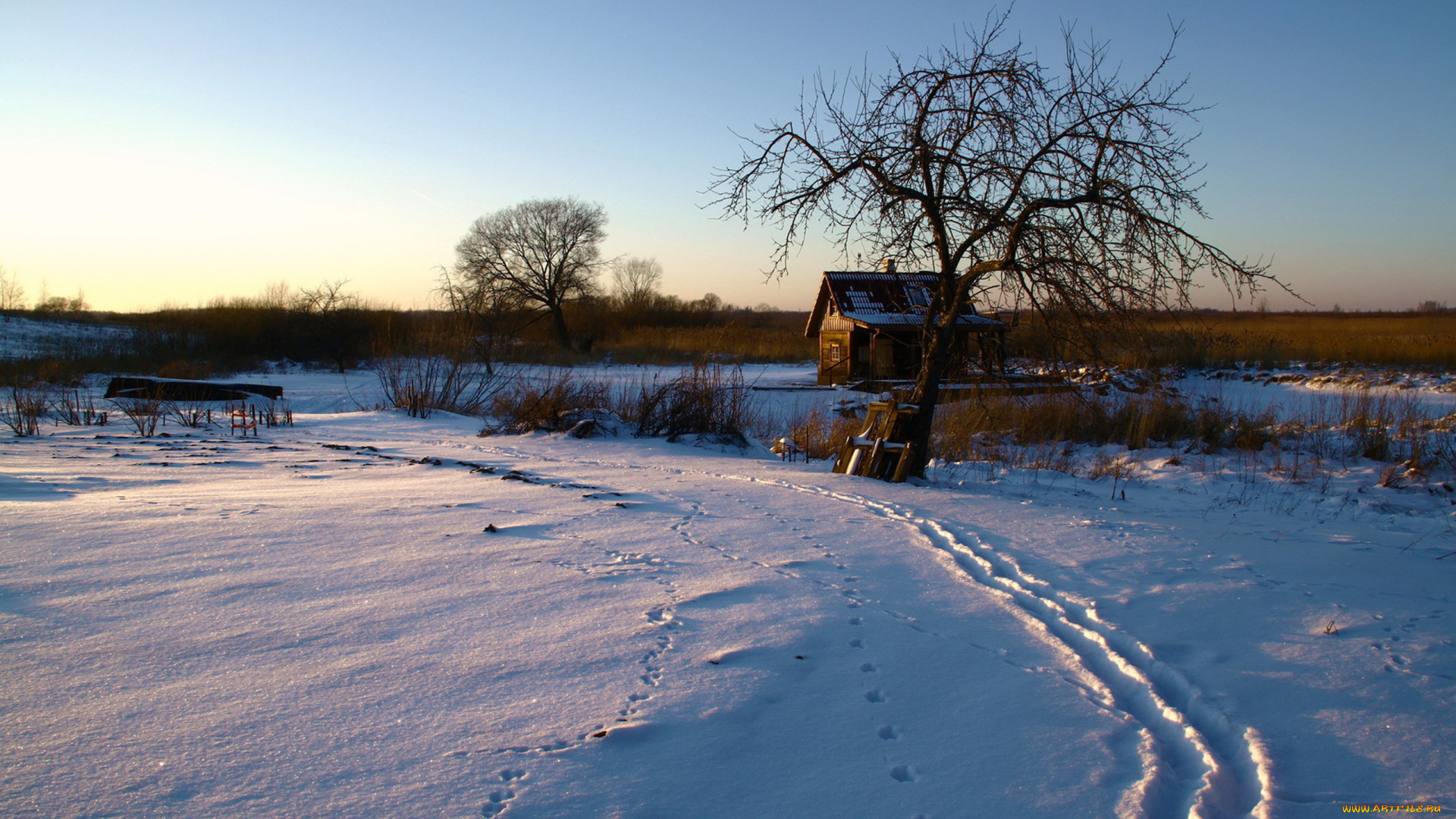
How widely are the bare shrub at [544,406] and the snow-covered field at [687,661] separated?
210 inches

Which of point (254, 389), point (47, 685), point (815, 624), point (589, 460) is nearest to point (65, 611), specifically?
point (47, 685)

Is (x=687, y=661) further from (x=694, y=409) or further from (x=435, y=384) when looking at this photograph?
(x=435, y=384)

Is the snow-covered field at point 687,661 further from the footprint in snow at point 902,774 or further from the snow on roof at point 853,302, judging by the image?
the snow on roof at point 853,302

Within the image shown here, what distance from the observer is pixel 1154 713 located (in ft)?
8.61

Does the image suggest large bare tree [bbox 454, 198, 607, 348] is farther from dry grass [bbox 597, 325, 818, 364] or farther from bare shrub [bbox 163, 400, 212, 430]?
bare shrub [bbox 163, 400, 212, 430]

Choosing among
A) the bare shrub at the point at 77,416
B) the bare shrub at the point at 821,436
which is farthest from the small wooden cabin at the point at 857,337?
the bare shrub at the point at 77,416

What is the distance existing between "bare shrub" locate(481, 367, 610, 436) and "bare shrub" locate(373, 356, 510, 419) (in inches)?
69.4

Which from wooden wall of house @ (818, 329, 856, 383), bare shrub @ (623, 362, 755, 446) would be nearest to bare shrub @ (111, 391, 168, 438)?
bare shrub @ (623, 362, 755, 446)

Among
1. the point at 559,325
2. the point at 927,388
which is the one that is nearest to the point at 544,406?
the point at 927,388

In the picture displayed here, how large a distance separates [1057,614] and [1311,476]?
27.4ft

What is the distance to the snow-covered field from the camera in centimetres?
203

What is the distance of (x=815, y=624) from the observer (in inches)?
127

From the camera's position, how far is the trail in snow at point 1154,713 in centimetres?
213

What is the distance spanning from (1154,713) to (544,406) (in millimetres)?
9586
